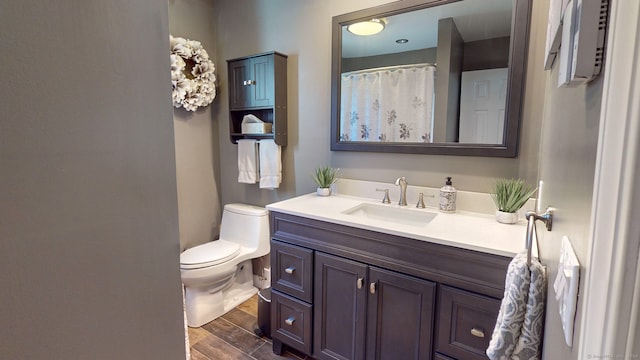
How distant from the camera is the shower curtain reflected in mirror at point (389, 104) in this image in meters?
1.77

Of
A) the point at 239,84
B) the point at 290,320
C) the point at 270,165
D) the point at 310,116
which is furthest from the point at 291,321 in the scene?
the point at 239,84

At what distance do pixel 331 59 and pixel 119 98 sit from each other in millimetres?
1686

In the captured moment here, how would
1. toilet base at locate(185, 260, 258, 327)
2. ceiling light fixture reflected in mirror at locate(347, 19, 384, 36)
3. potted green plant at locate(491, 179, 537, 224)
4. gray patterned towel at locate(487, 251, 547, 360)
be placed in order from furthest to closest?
1. toilet base at locate(185, 260, 258, 327)
2. ceiling light fixture reflected in mirror at locate(347, 19, 384, 36)
3. potted green plant at locate(491, 179, 537, 224)
4. gray patterned towel at locate(487, 251, 547, 360)

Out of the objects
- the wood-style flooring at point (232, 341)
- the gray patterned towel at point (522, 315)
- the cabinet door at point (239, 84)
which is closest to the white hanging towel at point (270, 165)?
the cabinet door at point (239, 84)

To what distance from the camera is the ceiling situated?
5.05ft

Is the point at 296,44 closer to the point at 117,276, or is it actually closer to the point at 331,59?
the point at 331,59

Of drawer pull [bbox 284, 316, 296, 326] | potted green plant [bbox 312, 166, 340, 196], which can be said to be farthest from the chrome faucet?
drawer pull [bbox 284, 316, 296, 326]

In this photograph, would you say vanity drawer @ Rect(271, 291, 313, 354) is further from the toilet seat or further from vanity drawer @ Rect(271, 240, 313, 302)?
the toilet seat

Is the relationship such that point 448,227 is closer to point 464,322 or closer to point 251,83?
point 464,322

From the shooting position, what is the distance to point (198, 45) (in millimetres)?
2449

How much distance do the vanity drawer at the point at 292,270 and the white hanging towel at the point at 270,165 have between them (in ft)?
2.06

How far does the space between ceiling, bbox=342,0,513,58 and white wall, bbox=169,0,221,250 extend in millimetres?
1288

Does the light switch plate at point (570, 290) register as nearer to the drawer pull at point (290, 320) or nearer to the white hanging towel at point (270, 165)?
the drawer pull at point (290, 320)

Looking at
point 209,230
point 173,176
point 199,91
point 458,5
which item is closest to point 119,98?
point 173,176
